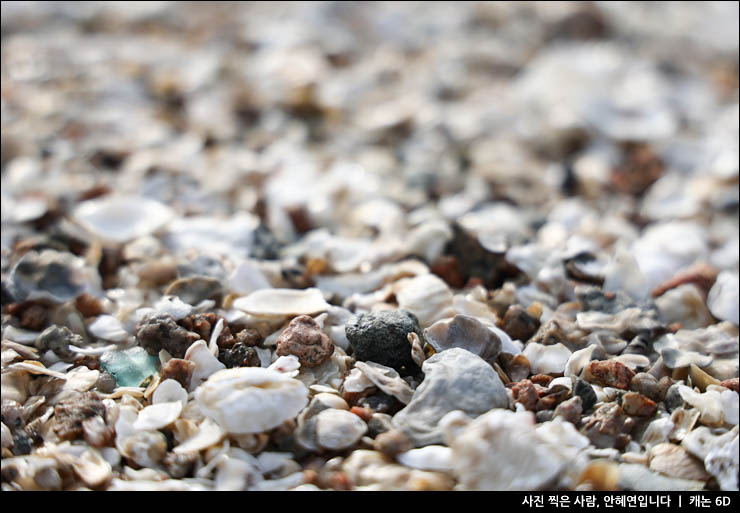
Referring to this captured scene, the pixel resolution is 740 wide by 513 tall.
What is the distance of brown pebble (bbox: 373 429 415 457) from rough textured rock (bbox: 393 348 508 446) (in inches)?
0.5

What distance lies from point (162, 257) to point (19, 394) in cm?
45

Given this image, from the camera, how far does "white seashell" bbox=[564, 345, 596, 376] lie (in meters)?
1.14

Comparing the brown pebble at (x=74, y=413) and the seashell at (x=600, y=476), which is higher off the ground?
the brown pebble at (x=74, y=413)

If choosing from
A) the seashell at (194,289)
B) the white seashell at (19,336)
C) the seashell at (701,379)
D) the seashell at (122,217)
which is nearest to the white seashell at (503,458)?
the seashell at (701,379)

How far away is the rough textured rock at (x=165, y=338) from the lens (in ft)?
3.84

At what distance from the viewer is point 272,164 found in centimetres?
200

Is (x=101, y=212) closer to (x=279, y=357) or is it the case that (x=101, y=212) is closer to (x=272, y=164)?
(x=272, y=164)

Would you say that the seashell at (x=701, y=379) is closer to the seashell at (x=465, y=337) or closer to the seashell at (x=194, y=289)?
the seashell at (x=465, y=337)

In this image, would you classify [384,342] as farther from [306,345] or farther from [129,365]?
[129,365]

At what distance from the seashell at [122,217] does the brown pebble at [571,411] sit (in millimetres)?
932

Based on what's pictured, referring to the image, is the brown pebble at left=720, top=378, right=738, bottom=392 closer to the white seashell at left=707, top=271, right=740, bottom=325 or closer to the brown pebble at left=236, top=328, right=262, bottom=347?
the white seashell at left=707, top=271, right=740, bottom=325

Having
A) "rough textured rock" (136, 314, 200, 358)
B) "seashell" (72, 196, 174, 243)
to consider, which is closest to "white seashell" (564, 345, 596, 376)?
"rough textured rock" (136, 314, 200, 358)

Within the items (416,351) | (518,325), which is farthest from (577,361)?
(416,351)
